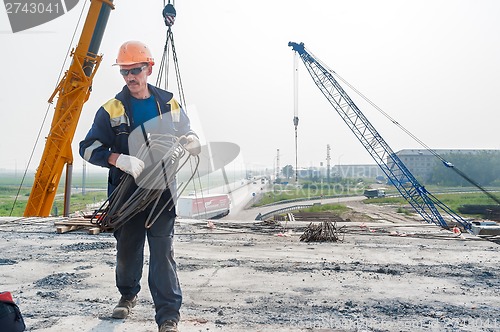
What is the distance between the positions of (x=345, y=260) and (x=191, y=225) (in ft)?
11.9

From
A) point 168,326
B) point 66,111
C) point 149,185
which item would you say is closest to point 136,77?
point 149,185

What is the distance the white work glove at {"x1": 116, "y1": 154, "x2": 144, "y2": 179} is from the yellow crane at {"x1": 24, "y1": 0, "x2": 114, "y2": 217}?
8292 mm

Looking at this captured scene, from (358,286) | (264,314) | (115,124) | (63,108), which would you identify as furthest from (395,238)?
(63,108)

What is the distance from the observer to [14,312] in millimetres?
2176

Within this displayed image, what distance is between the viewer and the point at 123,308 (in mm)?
2766

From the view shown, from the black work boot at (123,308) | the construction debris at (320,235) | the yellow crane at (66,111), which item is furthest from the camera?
the yellow crane at (66,111)

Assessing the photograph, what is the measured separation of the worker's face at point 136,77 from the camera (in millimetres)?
2564

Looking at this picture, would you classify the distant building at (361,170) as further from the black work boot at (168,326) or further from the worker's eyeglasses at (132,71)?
the black work boot at (168,326)

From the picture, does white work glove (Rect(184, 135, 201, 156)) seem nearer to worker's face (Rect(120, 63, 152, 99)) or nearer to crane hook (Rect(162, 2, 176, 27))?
worker's face (Rect(120, 63, 152, 99))

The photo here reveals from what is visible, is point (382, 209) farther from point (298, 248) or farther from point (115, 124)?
point (115, 124)

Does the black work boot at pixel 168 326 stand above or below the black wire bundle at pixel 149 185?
below

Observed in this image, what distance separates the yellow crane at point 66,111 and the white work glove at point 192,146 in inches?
324

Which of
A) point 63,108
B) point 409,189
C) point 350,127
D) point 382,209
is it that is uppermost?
point 350,127

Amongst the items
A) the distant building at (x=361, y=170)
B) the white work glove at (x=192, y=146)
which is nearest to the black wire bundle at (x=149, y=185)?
the white work glove at (x=192, y=146)
